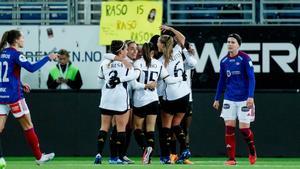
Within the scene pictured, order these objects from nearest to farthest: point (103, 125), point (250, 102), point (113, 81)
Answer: point (250, 102) → point (113, 81) → point (103, 125)

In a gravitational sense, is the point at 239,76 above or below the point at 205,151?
above

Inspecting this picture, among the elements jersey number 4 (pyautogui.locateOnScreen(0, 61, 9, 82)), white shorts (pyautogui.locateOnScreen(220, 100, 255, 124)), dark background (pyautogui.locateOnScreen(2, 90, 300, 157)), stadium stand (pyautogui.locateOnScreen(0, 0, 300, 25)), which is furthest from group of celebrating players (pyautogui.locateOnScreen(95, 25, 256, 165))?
stadium stand (pyautogui.locateOnScreen(0, 0, 300, 25))

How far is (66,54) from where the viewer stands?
2319 cm

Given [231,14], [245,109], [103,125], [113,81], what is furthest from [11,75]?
[231,14]

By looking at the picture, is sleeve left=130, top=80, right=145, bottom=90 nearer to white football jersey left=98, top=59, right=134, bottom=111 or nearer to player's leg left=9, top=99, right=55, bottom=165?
white football jersey left=98, top=59, right=134, bottom=111

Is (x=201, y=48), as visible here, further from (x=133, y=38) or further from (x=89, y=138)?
(x=89, y=138)

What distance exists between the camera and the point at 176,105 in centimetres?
1952

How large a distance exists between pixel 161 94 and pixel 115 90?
1591 millimetres

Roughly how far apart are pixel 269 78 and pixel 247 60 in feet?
17.1

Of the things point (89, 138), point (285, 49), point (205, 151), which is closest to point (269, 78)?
point (285, 49)

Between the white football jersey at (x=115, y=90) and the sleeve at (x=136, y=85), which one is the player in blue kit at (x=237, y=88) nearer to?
the sleeve at (x=136, y=85)

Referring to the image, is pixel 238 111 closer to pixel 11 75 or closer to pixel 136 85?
pixel 136 85

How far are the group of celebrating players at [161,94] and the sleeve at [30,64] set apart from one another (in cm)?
95

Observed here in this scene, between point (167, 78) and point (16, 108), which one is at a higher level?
point (167, 78)
